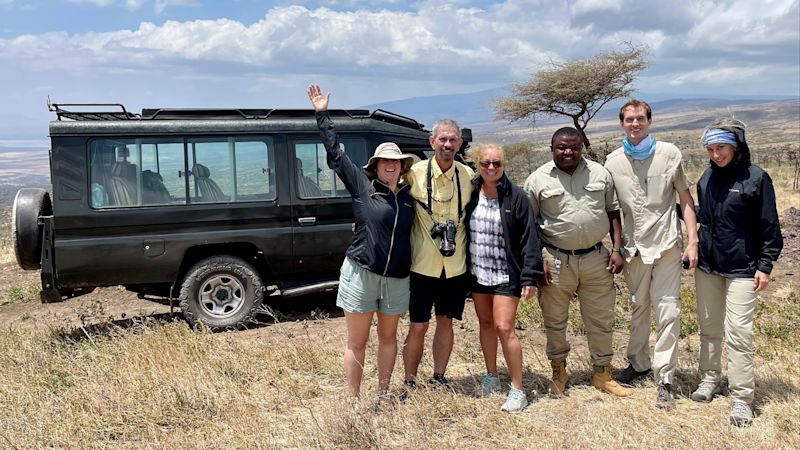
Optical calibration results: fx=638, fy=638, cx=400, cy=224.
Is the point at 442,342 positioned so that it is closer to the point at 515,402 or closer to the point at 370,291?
the point at 515,402

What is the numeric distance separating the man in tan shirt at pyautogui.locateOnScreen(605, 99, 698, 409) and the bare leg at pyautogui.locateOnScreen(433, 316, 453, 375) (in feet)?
4.24

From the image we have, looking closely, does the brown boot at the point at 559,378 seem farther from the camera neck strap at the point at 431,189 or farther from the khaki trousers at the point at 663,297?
the camera neck strap at the point at 431,189

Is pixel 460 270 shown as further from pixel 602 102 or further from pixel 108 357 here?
pixel 602 102

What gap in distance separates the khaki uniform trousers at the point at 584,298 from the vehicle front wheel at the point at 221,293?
123 inches

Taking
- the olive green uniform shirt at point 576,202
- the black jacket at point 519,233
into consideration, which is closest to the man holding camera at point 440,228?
the black jacket at point 519,233

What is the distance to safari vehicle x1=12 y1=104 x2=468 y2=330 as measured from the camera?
587cm

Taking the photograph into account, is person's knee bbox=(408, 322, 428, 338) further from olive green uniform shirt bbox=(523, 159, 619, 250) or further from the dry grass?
olive green uniform shirt bbox=(523, 159, 619, 250)

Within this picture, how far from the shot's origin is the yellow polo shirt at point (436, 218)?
3.99 metres

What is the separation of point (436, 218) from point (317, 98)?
105cm

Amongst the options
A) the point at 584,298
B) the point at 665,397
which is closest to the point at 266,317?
the point at 584,298

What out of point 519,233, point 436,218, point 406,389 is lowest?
point 406,389

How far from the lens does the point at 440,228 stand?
12.9ft

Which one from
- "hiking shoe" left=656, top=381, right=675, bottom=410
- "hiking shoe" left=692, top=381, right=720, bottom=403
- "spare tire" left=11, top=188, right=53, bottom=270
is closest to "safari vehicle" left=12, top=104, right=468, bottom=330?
"spare tire" left=11, top=188, right=53, bottom=270

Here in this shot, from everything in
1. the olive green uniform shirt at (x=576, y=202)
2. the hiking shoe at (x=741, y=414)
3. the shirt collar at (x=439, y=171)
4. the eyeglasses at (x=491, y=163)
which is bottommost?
the hiking shoe at (x=741, y=414)
